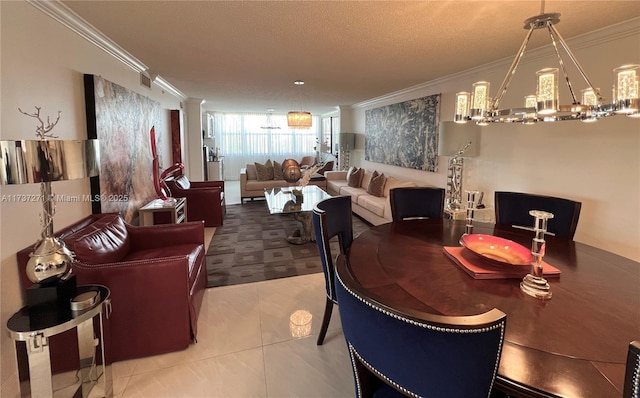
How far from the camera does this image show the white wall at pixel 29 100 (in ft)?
5.82

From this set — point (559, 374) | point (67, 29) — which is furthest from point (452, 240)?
point (67, 29)

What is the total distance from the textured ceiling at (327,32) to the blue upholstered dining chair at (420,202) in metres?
1.33

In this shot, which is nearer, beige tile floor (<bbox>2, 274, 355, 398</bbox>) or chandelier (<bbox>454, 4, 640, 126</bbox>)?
chandelier (<bbox>454, 4, 640, 126</bbox>)

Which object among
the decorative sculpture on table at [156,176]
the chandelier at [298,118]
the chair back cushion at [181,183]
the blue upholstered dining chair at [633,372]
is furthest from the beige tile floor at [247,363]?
the chandelier at [298,118]

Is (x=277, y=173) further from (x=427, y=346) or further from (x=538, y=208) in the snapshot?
(x=427, y=346)

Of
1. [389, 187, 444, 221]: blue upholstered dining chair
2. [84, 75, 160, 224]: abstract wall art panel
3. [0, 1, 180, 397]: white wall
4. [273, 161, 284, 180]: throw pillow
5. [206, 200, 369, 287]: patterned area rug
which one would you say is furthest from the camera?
[273, 161, 284, 180]: throw pillow

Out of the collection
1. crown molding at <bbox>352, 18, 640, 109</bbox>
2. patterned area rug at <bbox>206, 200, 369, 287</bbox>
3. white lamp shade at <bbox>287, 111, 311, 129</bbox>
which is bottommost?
patterned area rug at <bbox>206, 200, 369, 287</bbox>

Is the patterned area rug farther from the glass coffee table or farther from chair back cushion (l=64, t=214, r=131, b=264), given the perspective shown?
chair back cushion (l=64, t=214, r=131, b=264)

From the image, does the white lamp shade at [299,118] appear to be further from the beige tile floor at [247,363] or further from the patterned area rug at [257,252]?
the beige tile floor at [247,363]

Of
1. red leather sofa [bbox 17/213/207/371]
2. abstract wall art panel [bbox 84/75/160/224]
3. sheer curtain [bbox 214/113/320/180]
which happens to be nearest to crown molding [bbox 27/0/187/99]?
abstract wall art panel [bbox 84/75/160/224]

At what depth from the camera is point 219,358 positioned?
212 centimetres

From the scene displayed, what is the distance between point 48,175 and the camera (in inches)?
56.6

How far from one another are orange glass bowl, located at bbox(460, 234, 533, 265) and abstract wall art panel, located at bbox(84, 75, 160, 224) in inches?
117

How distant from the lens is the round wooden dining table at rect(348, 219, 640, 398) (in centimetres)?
89
